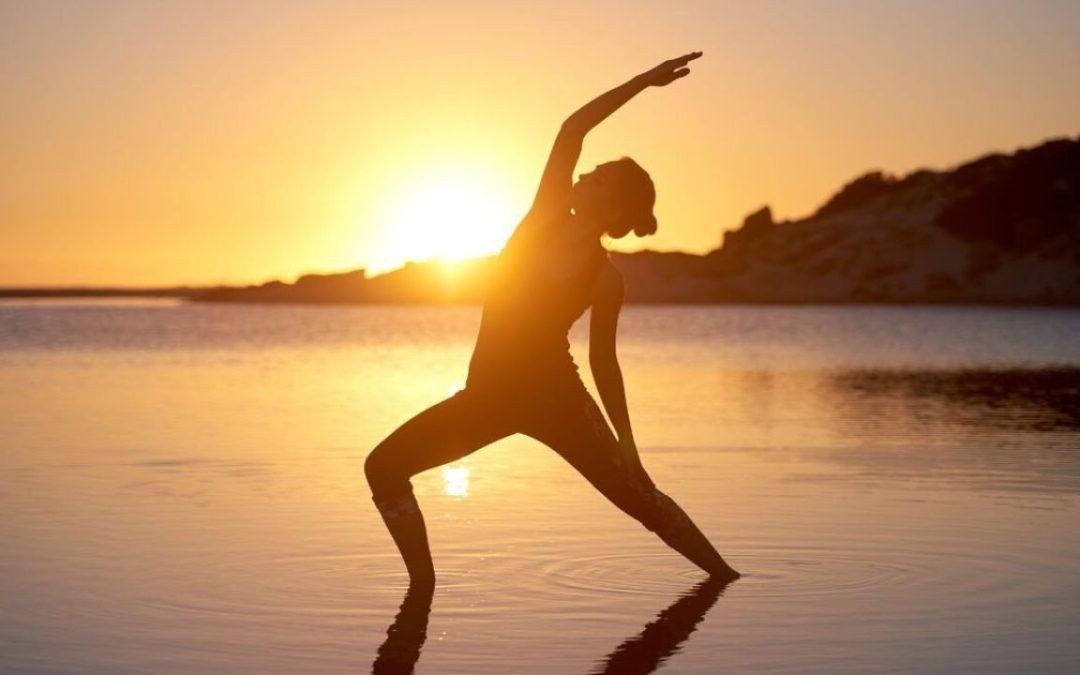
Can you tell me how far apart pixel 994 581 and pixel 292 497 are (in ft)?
17.5

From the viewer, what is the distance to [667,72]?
7.38 meters

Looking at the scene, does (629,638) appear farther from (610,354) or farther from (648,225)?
(648,225)

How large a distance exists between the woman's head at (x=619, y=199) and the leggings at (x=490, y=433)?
0.80 metres

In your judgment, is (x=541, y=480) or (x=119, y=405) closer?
(x=541, y=480)

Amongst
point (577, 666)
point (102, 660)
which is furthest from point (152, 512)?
point (577, 666)

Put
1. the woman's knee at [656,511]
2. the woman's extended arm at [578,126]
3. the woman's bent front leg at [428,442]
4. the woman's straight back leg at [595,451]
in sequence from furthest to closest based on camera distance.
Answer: the woman's knee at [656,511], the woman's straight back leg at [595,451], the woman's bent front leg at [428,442], the woman's extended arm at [578,126]

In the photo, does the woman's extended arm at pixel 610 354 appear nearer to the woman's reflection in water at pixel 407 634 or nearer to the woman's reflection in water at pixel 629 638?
the woman's reflection in water at pixel 629 638

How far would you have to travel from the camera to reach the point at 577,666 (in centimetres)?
682

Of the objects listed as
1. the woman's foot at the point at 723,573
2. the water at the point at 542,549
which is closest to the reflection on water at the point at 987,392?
the water at the point at 542,549

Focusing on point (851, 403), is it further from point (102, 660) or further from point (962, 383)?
point (102, 660)

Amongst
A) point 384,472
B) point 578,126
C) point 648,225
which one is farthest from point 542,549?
point 578,126

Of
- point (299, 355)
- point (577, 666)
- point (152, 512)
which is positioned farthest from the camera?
point (299, 355)

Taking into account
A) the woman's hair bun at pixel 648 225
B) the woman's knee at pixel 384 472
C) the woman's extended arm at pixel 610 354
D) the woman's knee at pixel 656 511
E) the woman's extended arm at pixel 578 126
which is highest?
the woman's extended arm at pixel 578 126

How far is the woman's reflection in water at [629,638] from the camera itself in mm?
6836
